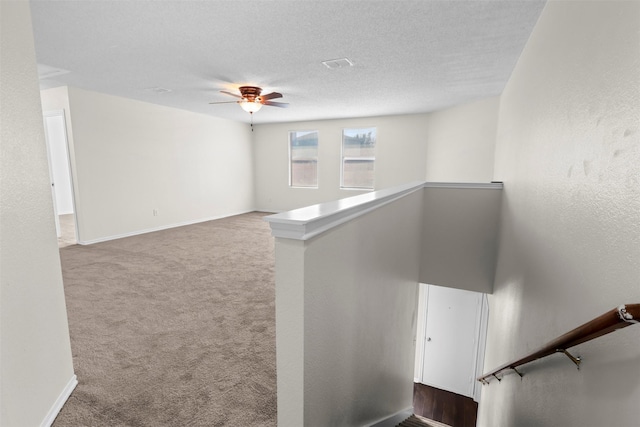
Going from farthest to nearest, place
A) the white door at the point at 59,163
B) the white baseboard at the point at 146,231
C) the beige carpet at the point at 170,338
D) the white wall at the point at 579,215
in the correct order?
1. the white door at the point at 59,163
2. the white baseboard at the point at 146,231
3. the beige carpet at the point at 170,338
4. the white wall at the point at 579,215

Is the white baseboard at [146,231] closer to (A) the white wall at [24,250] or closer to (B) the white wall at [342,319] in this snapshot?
(A) the white wall at [24,250]

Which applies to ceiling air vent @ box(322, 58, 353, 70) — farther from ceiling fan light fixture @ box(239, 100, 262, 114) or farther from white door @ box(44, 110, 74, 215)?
white door @ box(44, 110, 74, 215)

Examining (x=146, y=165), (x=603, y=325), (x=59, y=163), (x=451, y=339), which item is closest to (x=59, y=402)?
(x=603, y=325)

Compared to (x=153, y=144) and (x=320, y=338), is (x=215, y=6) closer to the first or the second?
(x=320, y=338)

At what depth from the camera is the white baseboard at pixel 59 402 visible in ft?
4.76

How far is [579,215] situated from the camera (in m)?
1.27

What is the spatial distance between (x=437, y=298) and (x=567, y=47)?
4.88m

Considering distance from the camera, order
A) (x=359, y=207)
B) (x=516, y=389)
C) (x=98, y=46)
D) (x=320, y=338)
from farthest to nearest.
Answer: (x=98, y=46) → (x=516, y=389) → (x=359, y=207) → (x=320, y=338)

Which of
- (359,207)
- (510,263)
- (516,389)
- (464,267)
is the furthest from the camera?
(464,267)

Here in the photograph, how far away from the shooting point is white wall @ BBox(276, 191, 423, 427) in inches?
45.3

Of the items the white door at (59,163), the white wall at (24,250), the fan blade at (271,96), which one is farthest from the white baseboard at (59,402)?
the white door at (59,163)

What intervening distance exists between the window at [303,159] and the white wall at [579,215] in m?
5.53

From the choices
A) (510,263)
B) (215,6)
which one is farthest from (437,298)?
(215,6)

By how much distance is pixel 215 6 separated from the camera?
2.17 m
